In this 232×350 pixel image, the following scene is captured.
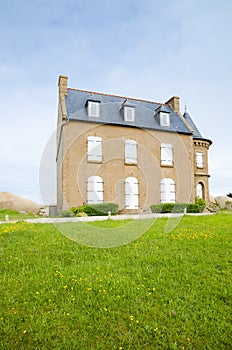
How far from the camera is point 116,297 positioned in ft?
17.6

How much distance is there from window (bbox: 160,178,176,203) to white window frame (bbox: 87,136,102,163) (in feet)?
18.7

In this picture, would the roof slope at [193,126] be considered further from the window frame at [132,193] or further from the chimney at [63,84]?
the chimney at [63,84]

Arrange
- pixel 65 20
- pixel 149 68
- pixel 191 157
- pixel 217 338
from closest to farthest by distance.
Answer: pixel 217 338 → pixel 65 20 → pixel 149 68 → pixel 191 157

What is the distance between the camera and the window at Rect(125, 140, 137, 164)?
79.2ft

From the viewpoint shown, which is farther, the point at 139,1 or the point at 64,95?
the point at 64,95

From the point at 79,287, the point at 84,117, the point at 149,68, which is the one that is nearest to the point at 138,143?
the point at 84,117

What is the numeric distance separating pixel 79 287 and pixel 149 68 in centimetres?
994

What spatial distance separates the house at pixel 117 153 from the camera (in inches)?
897

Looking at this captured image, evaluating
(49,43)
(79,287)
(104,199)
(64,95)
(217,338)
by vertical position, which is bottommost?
(217,338)

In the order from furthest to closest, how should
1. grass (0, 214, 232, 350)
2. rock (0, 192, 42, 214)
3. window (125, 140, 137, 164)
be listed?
rock (0, 192, 42, 214), window (125, 140, 137, 164), grass (0, 214, 232, 350)

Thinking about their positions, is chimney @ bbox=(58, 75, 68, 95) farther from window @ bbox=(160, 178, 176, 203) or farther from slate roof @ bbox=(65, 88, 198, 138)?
window @ bbox=(160, 178, 176, 203)

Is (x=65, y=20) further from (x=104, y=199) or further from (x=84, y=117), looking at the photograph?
(x=104, y=199)

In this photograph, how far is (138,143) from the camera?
81.4 feet

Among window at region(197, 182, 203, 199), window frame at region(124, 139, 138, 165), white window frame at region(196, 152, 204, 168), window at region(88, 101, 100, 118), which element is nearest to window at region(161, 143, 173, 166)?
window frame at region(124, 139, 138, 165)
